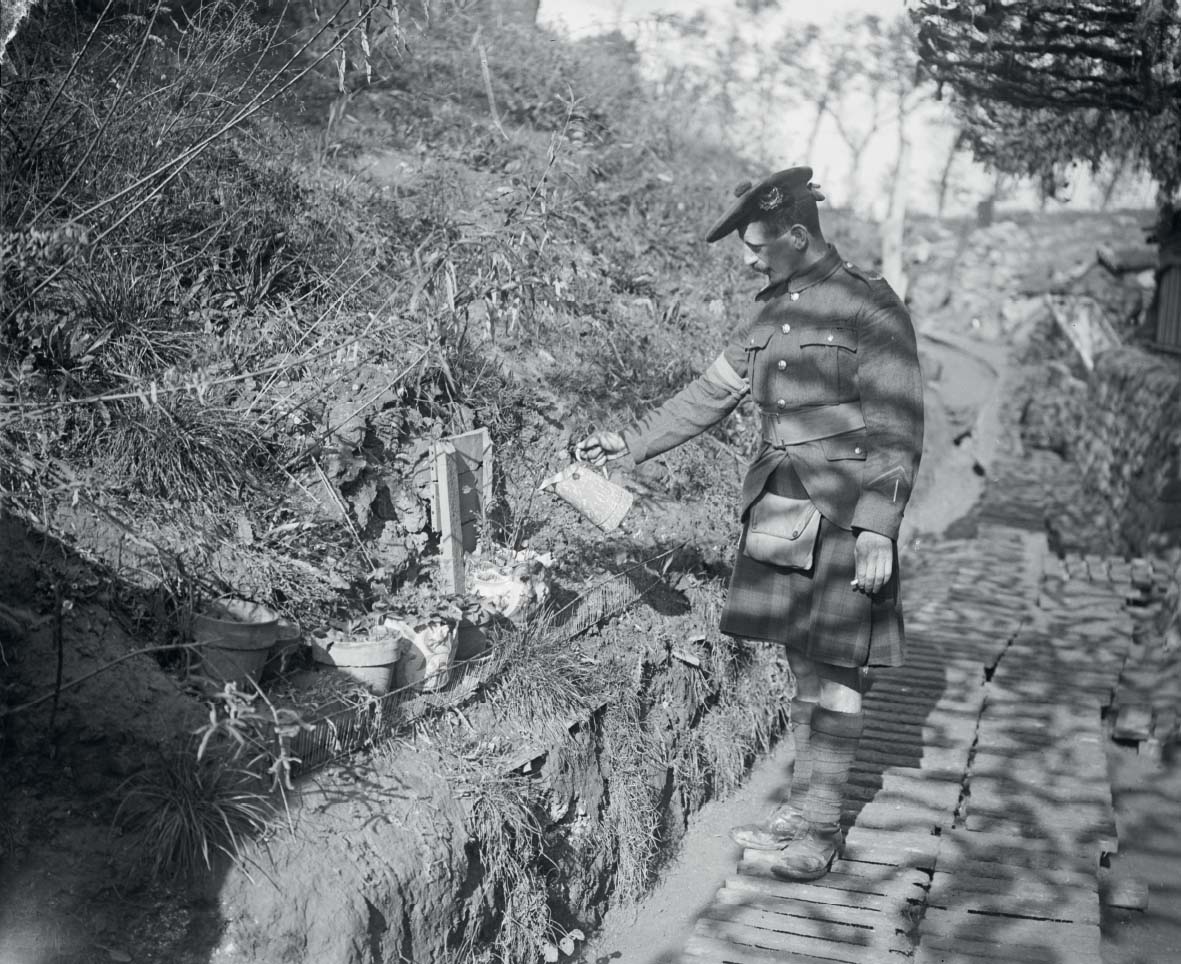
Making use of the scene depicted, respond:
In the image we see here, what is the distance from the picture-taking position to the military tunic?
12.6ft

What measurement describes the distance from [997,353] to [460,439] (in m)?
24.6

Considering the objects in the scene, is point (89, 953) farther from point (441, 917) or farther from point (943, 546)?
point (943, 546)

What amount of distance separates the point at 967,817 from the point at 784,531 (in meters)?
1.46

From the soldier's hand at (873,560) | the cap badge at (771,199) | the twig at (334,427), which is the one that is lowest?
the soldier's hand at (873,560)

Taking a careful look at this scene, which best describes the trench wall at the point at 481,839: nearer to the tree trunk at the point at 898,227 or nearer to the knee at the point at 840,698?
the knee at the point at 840,698

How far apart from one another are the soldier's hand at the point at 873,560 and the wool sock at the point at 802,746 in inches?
24.8

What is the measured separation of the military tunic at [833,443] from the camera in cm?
384

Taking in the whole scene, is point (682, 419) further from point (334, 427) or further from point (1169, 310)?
point (1169, 310)

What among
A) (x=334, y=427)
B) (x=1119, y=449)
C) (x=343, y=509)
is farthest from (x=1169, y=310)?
(x=343, y=509)

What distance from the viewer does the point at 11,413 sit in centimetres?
366

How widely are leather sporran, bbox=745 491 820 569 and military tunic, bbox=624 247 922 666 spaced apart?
39 millimetres

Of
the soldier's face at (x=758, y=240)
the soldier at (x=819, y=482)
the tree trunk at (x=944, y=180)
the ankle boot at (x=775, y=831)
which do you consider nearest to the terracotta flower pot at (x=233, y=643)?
the soldier at (x=819, y=482)

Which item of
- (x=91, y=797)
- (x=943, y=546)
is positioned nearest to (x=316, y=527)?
(x=91, y=797)

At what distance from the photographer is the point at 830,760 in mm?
4082
